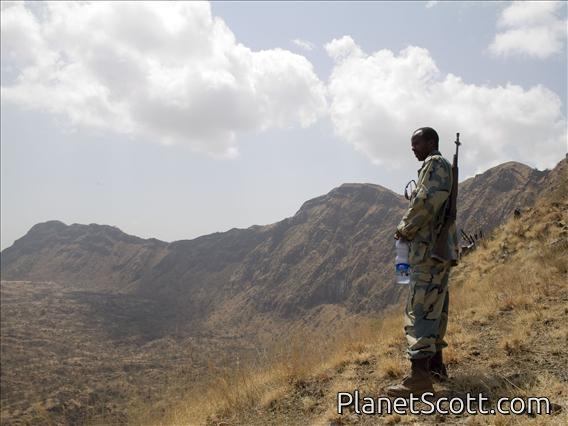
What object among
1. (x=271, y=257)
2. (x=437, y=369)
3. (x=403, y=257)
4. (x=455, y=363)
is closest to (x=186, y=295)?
(x=271, y=257)

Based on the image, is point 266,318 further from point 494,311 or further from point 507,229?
point 494,311

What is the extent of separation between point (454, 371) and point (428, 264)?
1.13 meters

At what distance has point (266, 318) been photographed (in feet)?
196

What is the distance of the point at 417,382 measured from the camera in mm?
3318

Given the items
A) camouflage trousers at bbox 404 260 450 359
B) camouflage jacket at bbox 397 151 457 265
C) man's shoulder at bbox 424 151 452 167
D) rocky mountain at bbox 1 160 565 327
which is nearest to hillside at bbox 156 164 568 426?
camouflage trousers at bbox 404 260 450 359

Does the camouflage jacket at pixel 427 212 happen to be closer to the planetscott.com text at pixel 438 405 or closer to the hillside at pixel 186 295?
the planetscott.com text at pixel 438 405

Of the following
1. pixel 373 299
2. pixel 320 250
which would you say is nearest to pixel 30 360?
pixel 373 299

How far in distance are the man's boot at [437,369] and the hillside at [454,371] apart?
0.21ft

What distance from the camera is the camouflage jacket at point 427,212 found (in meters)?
3.55

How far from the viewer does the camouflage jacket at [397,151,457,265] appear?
3.55m

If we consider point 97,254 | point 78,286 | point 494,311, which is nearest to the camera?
point 494,311

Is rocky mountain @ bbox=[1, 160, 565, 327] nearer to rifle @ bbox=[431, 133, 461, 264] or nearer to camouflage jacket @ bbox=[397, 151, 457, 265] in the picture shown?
rifle @ bbox=[431, 133, 461, 264]

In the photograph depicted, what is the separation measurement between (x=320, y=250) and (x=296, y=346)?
2606 inches

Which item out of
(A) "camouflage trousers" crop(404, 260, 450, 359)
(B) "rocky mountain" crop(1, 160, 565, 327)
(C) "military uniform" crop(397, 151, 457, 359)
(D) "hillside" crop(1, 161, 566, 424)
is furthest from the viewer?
(B) "rocky mountain" crop(1, 160, 565, 327)
